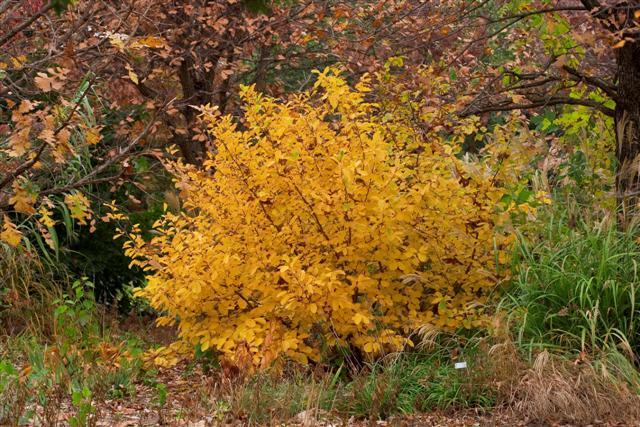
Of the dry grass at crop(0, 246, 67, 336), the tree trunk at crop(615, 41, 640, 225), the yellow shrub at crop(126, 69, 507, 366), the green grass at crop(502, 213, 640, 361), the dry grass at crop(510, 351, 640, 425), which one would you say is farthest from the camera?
the dry grass at crop(0, 246, 67, 336)

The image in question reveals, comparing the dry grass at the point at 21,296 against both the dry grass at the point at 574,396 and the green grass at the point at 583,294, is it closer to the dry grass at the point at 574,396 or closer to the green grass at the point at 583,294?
the green grass at the point at 583,294

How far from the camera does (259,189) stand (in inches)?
269

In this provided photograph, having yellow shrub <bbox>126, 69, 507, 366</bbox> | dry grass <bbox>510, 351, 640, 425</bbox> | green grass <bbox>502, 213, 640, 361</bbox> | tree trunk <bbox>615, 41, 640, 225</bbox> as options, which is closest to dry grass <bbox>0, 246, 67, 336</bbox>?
yellow shrub <bbox>126, 69, 507, 366</bbox>

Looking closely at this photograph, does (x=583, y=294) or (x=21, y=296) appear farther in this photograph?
(x=21, y=296)

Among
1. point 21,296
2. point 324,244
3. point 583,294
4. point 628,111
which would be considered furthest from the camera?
point 21,296

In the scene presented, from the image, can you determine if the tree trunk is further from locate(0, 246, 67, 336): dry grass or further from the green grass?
locate(0, 246, 67, 336): dry grass

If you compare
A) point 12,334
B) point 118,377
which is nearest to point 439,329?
point 118,377

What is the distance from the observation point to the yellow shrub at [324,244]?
6473 mm

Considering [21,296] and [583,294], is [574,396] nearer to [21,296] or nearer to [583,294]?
[583,294]

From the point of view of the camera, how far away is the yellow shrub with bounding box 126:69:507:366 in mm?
6473

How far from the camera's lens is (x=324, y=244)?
Result: 6.65 meters

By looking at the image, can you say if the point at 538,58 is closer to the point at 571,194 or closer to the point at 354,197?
the point at 571,194

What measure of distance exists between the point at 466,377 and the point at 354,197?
4.65ft

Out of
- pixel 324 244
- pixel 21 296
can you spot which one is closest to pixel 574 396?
pixel 324 244
